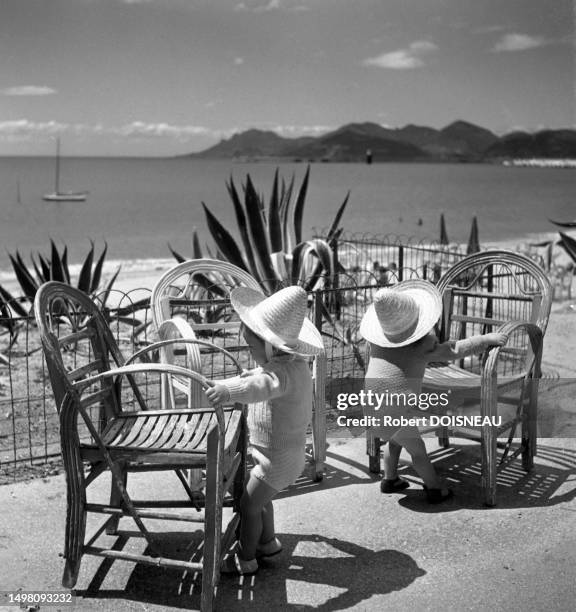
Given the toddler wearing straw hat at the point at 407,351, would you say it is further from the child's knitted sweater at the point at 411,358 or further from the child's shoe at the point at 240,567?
the child's shoe at the point at 240,567

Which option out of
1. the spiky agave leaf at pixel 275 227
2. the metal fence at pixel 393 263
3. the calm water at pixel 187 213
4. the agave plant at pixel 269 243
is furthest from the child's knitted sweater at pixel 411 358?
the calm water at pixel 187 213

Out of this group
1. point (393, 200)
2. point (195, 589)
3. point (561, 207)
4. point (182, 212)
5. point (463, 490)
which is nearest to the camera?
point (195, 589)

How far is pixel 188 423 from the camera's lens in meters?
3.24

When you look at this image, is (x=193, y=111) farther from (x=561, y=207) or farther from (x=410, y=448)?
(x=410, y=448)

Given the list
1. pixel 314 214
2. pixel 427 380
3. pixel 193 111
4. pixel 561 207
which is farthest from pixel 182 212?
pixel 193 111

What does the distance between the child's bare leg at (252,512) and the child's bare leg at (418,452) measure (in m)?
0.89

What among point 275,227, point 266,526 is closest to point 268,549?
point 266,526

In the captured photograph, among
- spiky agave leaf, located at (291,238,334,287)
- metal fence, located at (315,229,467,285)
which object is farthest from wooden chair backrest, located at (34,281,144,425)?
spiky agave leaf, located at (291,238,334,287)

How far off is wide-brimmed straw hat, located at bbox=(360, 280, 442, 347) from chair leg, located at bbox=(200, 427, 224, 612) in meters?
1.21

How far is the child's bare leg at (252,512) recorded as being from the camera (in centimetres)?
317

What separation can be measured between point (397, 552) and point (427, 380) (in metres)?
1.10

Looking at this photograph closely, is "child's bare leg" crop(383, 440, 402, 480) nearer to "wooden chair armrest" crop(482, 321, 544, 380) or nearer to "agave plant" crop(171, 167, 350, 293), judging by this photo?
"wooden chair armrest" crop(482, 321, 544, 380)

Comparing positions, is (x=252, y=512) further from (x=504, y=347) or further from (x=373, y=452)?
(x=504, y=347)

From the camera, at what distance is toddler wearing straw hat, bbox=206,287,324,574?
3.08m
